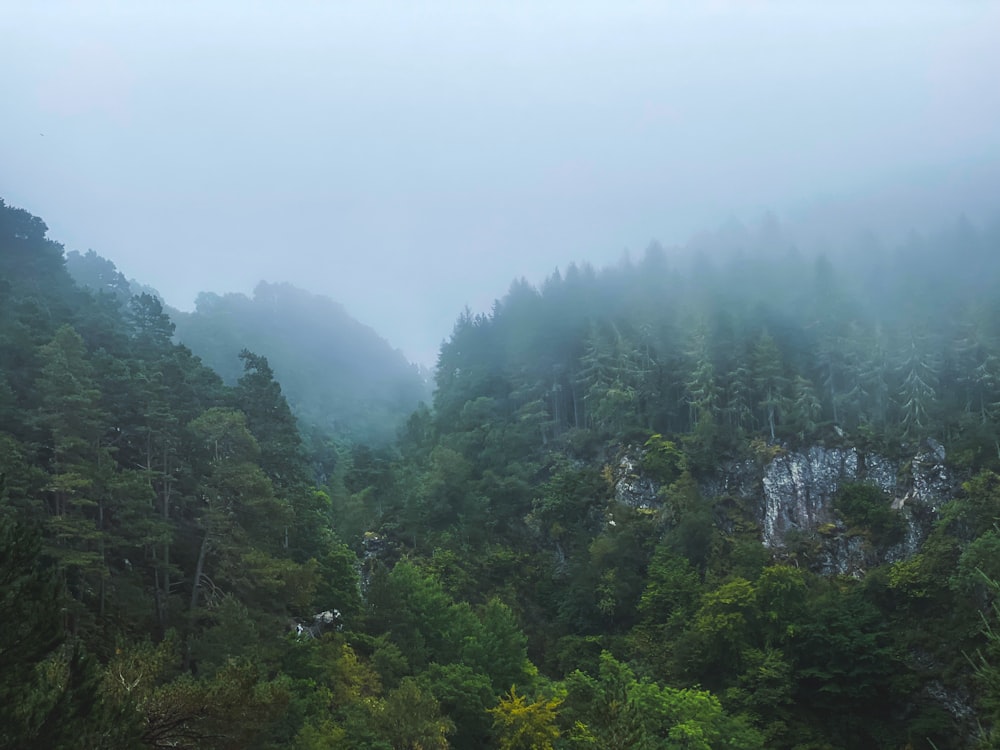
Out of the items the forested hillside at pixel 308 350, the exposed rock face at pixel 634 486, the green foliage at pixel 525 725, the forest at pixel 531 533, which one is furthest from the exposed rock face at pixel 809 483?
the forested hillside at pixel 308 350

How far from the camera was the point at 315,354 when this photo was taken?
130875mm

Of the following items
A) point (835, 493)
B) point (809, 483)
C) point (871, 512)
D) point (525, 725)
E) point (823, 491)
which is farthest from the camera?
point (809, 483)

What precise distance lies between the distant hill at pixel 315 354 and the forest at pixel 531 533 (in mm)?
20098

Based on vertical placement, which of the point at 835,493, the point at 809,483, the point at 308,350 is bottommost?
the point at 835,493

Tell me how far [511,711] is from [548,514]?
27630 millimetres

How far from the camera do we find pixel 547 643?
47750 mm

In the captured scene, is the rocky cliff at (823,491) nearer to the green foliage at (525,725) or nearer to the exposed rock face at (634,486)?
the exposed rock face at (634,486)

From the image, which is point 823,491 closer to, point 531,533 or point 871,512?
point 871,512

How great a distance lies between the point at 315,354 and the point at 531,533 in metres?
85.4

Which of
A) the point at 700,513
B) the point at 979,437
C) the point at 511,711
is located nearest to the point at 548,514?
the point at 700,513

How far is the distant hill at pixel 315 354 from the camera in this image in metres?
98.9

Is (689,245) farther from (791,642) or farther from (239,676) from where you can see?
(239,676)

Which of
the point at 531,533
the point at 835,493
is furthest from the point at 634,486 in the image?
the point at 835,493

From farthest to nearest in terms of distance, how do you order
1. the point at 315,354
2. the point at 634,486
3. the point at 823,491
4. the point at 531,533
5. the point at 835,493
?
1. the point at 315,354
2. the point at 531,533
3. the point at 634,486
4. the point at 823,491
5. the point at 835,493
